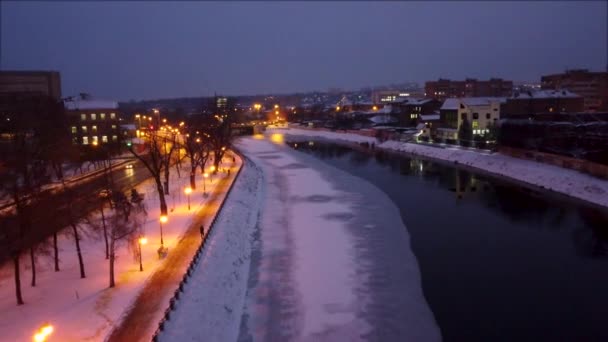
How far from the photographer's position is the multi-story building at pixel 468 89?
406ft

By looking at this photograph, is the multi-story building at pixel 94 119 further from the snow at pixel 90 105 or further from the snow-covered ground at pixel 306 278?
the snow-covered ground at pixel 306 278

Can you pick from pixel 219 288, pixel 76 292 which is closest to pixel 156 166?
pixel 76 292

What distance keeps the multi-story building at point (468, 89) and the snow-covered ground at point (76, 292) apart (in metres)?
117

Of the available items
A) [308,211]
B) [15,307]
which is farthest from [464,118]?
[15,307]

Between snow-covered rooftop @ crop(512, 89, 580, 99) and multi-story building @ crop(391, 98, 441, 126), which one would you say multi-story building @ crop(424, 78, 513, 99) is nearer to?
multi-story building @ crop(391, 98, 441, 126)

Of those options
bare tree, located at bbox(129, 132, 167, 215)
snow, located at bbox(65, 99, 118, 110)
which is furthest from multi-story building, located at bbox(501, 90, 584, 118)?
snow, located at bbox(65, 99, 118, 110)

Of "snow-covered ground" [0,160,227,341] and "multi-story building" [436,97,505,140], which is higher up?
"multi-story building" [436,97,505,140]

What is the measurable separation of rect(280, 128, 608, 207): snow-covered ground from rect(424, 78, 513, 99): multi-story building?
241 feet

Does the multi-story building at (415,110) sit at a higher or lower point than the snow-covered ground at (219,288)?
higher

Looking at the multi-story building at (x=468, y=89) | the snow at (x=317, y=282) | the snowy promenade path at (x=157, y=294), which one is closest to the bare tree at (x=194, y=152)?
the snow at (x=317, y=282)

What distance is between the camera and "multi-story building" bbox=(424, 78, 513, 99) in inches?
4870

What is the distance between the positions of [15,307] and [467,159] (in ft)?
136

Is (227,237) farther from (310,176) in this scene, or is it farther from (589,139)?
(589,139)

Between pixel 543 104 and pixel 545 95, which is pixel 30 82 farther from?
pixel 545 95
